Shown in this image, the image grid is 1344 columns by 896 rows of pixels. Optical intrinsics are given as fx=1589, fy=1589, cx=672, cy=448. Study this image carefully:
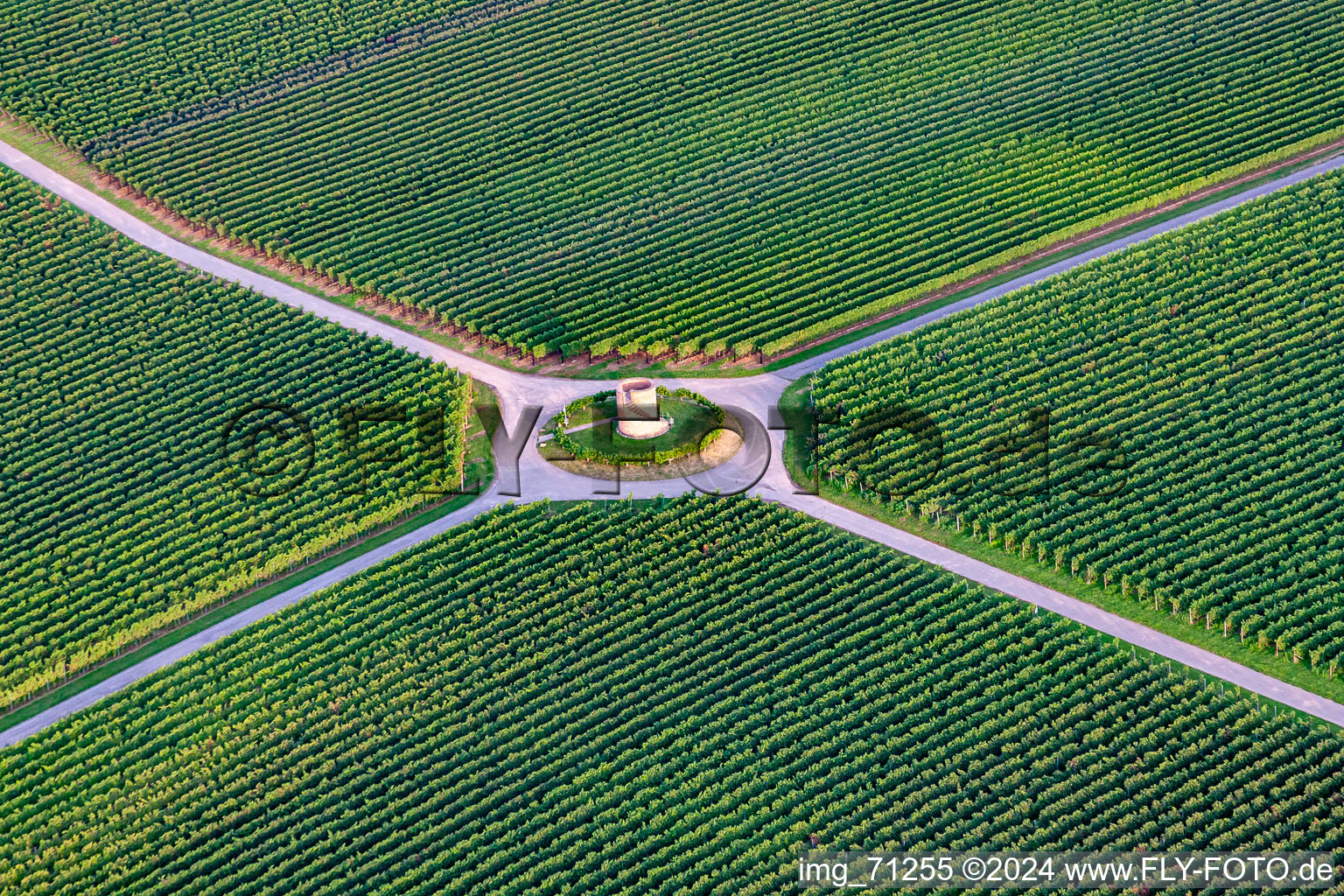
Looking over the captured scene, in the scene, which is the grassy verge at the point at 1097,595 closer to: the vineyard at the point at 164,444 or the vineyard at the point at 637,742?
the vineyard at the point at 637,742

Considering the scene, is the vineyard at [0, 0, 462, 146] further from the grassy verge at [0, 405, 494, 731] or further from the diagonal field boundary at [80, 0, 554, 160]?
the grassy verge at [0, 405, 494, 731]

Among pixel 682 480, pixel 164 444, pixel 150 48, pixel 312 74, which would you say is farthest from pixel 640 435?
pixel 150 48

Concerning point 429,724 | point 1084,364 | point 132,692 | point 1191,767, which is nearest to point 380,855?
point 429,724

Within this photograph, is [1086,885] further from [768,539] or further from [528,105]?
[528,105]

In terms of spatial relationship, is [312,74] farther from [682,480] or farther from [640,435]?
[682,480]

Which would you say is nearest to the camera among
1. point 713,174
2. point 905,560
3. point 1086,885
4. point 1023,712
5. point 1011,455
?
point 1086,885
